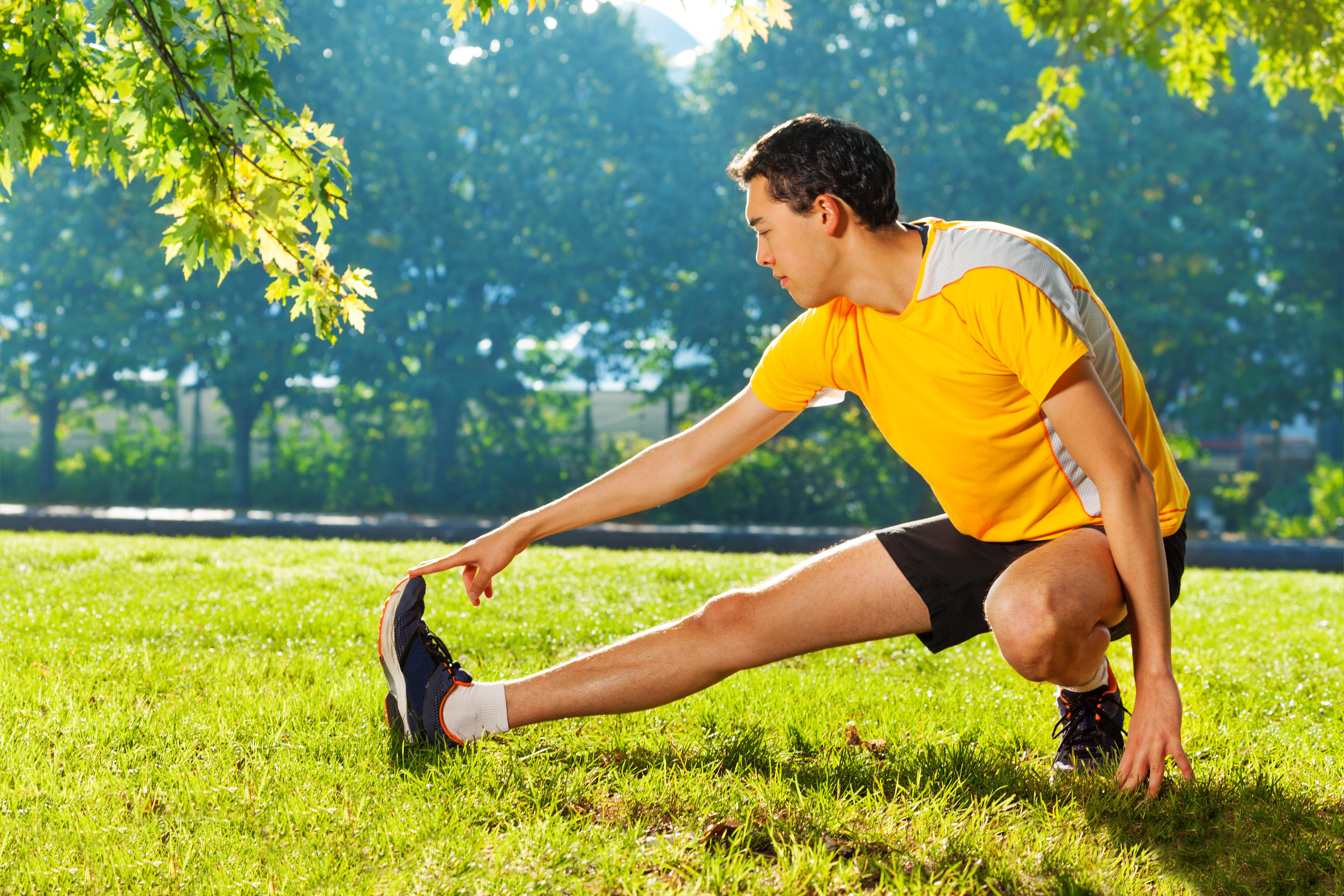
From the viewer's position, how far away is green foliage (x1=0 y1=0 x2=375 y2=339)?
361cm

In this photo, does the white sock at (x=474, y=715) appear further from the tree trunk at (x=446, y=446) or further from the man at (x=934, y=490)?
the tree trunk at (x=446, y=446)

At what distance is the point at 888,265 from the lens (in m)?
2.73

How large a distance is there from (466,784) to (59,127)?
3.03 meters

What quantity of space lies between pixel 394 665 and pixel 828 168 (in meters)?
1.81

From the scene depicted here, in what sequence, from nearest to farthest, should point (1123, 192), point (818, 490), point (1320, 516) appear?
point (1320, 516)
point (818, 490)
point (1123, 192)

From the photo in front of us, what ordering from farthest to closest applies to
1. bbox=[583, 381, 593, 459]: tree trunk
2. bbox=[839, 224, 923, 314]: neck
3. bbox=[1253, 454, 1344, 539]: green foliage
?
bbox=[583, 381, 593, 459]: tree trunk → bbox=[1253, 454, 1344, 539]: green foliage → bbox=[839, 224, 923, 314]: neck

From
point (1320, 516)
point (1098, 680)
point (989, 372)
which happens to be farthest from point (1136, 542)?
point (1320, 516)

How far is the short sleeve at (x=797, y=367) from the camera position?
9.87 feet

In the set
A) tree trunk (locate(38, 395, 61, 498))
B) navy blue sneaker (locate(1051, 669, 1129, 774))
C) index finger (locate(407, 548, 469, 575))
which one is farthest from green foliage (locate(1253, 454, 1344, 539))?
tree trunk (locate(38, 395, 61, 498))

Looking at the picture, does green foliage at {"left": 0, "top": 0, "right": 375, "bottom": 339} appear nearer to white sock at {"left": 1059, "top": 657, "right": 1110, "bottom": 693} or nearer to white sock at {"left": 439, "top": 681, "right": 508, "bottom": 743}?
white sock at {"left": 439, "top": 681, "right": 508, "bottom": 743}

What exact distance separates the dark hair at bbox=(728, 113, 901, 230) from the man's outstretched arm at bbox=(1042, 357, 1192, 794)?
0.69m

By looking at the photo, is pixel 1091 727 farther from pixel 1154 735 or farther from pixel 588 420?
pixel 588 420

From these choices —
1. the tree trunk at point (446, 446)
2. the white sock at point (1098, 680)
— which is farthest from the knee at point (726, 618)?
the tree trunk at point (446, 446)

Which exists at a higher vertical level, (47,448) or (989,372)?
(47,448)
